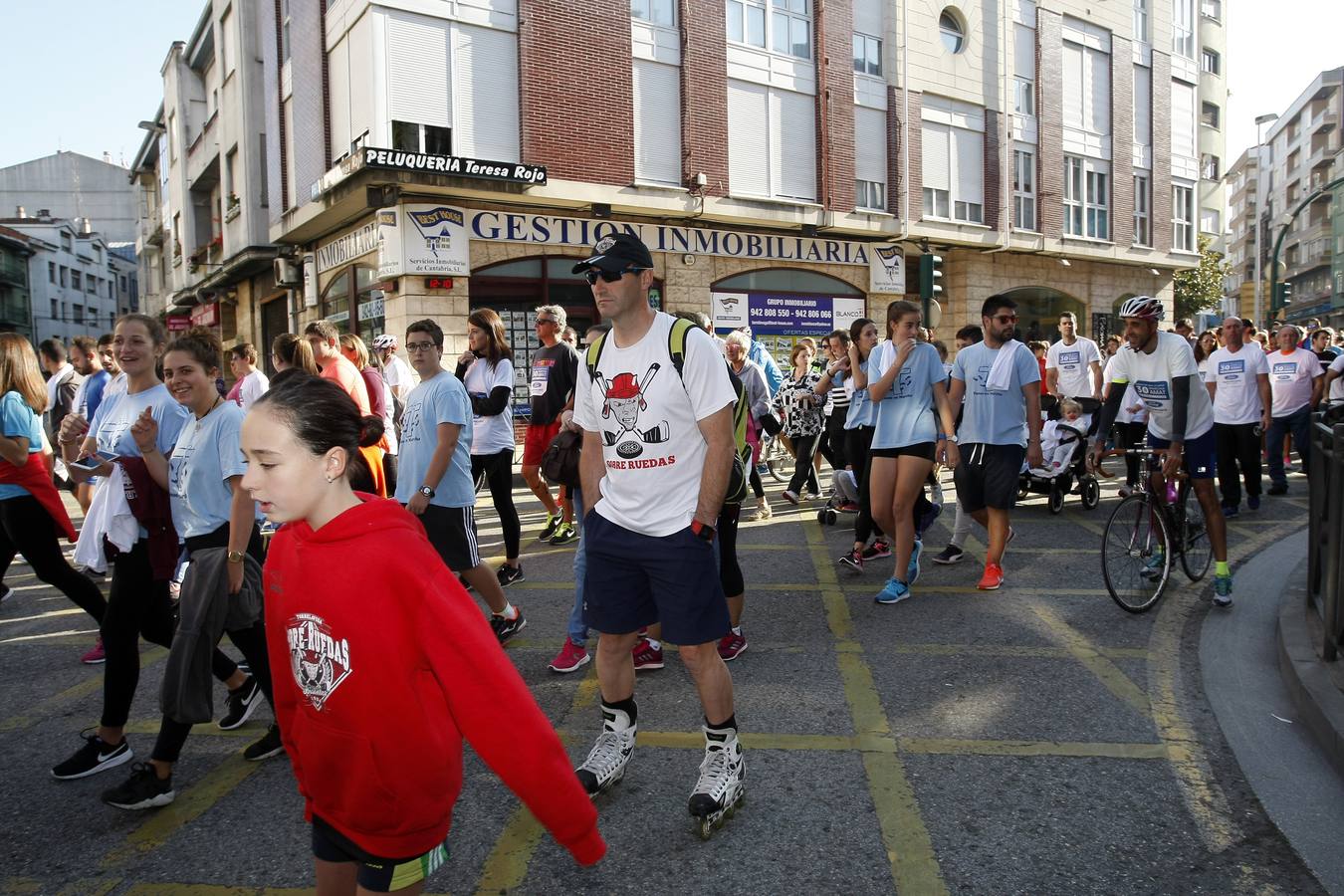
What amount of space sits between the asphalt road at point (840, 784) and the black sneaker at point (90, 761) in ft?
0.26

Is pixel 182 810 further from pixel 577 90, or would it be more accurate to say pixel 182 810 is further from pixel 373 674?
pixel 577 90

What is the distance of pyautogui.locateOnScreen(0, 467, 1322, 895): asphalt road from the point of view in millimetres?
2764

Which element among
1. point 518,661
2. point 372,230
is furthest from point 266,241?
point 518,661

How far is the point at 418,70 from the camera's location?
15.1 m

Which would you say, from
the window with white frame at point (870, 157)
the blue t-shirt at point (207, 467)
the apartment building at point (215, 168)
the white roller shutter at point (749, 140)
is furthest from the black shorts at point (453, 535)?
the apartment building at point (215, 168)

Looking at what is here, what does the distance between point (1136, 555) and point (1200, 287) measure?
3190 centimetres

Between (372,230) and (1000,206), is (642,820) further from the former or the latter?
(1000,206)

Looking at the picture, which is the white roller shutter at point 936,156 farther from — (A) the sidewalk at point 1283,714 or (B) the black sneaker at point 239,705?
(B) the black sneaker at point 239,705

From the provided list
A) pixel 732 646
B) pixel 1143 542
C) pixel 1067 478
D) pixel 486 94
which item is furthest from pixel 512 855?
pixel 486 94

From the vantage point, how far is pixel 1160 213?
26438 mm

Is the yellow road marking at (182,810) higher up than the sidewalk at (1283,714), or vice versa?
the sidewalk at (1283,714)

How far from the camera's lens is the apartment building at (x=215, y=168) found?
70.3 ft

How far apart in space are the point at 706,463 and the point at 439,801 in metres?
1.49

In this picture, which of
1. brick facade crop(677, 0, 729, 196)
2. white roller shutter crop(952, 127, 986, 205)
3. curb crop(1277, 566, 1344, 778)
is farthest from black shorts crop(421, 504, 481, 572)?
white roller shutter crop(952, 127, 986, 205)
